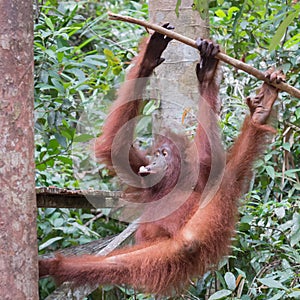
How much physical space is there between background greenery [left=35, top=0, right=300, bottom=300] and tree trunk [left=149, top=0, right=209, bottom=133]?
0.24 m

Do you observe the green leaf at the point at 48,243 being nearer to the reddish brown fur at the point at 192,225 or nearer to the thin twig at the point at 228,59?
the reddish brown fur at the point at 192,225

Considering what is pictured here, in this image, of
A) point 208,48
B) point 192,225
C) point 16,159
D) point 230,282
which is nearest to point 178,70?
point 208,48

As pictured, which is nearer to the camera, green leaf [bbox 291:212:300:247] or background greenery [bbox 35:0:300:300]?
green leaf [bbox 291:212:300:247]

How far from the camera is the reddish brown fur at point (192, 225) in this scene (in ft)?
8.32

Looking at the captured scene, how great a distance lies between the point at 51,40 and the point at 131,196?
1.18 m

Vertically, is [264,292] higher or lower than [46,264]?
lower

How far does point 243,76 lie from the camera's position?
4.17 metres

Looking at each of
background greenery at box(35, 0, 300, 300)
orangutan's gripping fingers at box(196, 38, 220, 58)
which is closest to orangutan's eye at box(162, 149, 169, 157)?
background greenery at box(35, 0, 300, 300)

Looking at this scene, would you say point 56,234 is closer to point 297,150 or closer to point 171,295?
point 171,295

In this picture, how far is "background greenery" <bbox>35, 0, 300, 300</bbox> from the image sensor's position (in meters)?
3.09

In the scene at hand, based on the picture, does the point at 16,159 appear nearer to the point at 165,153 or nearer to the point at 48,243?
the point at 165,153

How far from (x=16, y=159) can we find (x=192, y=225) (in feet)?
3.40

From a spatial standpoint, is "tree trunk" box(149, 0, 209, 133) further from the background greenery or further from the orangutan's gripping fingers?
the orangutan's gripping fingers

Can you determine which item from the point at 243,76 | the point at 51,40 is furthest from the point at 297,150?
the point at 51,40
